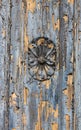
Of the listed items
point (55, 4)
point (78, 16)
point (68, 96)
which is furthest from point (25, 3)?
point (68, 96)

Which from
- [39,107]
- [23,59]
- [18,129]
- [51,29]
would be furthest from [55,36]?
[18,129]

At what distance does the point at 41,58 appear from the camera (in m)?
1.67

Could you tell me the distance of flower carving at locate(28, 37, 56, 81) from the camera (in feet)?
5.48

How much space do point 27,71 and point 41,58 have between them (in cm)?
8

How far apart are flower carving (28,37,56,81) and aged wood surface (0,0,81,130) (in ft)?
0.06

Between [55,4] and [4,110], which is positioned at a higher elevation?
[55,4]

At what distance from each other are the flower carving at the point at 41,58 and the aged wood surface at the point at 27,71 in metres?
0.02

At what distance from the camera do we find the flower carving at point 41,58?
1669 mm

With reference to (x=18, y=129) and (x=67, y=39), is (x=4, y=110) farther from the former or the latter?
(x=67, y=39)

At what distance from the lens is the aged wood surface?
1.67 metres

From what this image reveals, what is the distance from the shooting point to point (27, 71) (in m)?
1.69

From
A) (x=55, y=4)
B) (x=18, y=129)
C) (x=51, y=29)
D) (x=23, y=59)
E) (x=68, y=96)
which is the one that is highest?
(x=55, y=4)

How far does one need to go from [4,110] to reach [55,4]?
1.60 feet

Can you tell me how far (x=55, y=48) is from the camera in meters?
1.68
